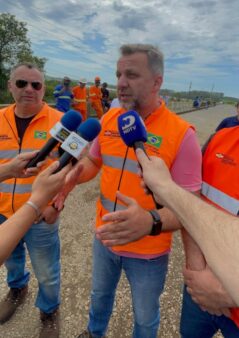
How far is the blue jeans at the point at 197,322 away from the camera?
1.79 metres

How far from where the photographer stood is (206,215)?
37.9 inches

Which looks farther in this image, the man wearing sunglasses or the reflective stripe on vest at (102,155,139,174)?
the man wearing sunglasses

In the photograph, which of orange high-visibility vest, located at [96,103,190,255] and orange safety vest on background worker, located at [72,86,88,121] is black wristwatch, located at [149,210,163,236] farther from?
orange safety vest on background worker, located at [72,86,88,121]

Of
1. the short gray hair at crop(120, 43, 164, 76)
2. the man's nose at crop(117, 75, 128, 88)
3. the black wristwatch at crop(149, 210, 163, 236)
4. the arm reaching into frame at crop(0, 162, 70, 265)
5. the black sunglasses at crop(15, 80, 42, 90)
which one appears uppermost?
the short gray hair at crop(120, 43, 164, 76)

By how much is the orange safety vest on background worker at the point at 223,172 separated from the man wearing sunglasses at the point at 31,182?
128 cm

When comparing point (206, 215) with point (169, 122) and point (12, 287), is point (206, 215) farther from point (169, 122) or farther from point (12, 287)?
point (12, 287)

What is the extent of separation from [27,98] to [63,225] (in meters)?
2.55

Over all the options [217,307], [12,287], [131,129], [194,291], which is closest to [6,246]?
[131,129]

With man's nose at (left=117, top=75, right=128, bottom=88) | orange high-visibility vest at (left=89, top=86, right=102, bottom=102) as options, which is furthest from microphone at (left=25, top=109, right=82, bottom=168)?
orange high-visibility vest at (left=89, top=86, right=102, bottom=102)

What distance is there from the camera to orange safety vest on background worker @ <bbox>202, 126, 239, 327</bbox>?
63.9 inches

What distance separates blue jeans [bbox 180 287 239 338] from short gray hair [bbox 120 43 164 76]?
5.82 ft

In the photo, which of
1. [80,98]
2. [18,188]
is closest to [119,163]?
[18,188]

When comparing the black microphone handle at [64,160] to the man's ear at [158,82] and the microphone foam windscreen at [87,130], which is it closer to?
the microphone foam windscreen at [87,130]

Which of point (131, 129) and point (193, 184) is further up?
point (131, 129)
